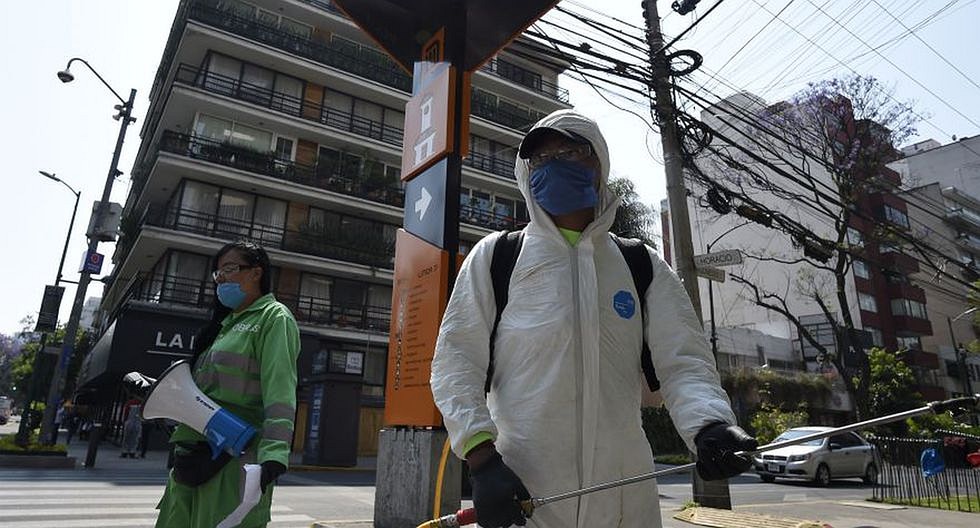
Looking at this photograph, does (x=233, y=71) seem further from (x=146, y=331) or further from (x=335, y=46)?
(x=146, y=331)

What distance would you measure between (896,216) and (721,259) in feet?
143

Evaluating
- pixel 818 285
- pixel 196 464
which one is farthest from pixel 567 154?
pixel 818 285

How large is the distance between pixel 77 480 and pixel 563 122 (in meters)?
11.5

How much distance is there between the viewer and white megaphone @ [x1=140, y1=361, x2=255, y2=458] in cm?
236

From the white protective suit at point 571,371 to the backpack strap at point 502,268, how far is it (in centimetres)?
2

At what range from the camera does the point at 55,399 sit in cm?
1401

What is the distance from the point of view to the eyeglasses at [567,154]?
214 centimetres

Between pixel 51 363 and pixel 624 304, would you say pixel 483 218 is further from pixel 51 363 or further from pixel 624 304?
pixel 51 363

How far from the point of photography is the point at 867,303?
3928 centimetres

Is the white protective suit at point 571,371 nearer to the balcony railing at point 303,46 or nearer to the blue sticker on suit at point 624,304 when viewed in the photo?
the blue sticker on suit at point 624,304

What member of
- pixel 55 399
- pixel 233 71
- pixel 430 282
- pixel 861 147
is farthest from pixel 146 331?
pixel 861 147

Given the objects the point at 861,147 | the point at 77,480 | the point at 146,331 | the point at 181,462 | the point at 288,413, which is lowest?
the point at 77,480

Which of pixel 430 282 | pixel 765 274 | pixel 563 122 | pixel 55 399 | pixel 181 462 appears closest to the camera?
pixel 563 122

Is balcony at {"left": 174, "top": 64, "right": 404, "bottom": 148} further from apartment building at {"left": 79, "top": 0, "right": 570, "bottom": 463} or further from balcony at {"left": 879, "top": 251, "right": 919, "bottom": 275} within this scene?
balcony at {"left": 879, "top": 251, "right": 919, "bottom": 275}
